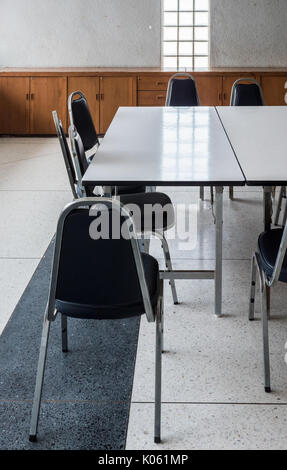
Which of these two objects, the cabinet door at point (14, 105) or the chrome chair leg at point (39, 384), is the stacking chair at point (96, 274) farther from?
the cabinet door at point (14, 105)

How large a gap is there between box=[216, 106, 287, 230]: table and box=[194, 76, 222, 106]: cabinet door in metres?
2.78

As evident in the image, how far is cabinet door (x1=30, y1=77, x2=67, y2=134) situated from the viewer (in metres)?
7.71

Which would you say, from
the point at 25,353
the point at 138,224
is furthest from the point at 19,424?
the point at 138,224

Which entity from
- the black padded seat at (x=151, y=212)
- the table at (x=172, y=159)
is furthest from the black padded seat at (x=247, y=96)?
the black padded seat at (x=151, y=212)

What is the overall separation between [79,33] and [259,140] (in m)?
5.24

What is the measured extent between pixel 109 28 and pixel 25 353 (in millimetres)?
6297

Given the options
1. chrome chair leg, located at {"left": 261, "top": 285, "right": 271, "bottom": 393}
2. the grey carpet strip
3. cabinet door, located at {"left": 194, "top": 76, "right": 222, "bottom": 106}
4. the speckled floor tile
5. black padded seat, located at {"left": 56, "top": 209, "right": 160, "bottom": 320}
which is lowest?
the grey carpet strip

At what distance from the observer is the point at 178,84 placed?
552 centimetres

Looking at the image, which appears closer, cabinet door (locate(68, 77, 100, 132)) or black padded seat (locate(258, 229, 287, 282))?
black padded seat (locate(258, 229, 287, 282))

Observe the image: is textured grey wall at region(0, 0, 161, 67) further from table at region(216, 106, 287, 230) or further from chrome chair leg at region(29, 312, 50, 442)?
chrome chair leg at region(29, 312, 50, 442)

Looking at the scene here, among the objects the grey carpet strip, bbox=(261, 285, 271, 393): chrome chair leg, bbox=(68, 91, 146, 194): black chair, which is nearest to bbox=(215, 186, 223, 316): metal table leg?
the grey carpet strip

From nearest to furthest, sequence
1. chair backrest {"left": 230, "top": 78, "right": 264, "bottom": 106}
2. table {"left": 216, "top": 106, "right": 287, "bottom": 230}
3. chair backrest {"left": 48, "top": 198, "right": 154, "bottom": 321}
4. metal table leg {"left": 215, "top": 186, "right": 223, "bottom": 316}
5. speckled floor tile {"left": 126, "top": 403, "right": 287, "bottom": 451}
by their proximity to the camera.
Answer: chair backrest {"left": 48, "top": 198, "right": 154, "bottom": 321}
speckled floor tile {"left": 126, "top": 403, "right": 287, "bottom": 451}
table {"left": 216, "top": 106, "right": 287, "bottom": 230}
metal table leg {"left": 215, "top": 186, "right": 223, "bottom": 316}
chair backrest {"left": 230, "top": 78, "right": 264, "bottom": 106}

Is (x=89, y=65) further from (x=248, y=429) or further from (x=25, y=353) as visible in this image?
(x=248, y=429)

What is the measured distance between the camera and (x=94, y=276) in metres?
1.94
